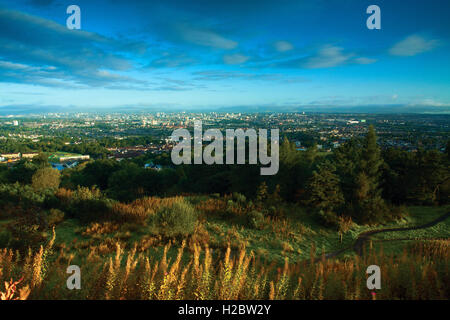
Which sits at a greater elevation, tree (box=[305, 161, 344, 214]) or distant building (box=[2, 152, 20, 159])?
tree (box=[305, 161, 344, 214])

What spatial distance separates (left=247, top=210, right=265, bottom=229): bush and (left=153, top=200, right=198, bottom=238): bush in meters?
2.59

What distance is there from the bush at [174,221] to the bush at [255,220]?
8.51ft

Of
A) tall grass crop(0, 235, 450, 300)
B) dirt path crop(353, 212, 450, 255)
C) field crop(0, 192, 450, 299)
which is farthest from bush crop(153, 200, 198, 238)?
dirt path crop(353, 212, 450, 255)

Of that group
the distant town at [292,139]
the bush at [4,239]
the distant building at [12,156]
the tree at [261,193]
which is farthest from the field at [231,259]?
the distant building at [12,156]

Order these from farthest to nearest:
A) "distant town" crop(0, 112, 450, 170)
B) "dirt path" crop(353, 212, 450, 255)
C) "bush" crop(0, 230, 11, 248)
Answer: "distant town" crop(0, 112, 450, 170), "dirt path" crop(353, 212, 450, 255), "bush" crop(0, 230, 11, 248)

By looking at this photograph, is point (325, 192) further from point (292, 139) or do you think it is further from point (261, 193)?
point (292, 139)

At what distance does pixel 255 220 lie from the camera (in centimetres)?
947

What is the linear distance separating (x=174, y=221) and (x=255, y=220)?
350 cm

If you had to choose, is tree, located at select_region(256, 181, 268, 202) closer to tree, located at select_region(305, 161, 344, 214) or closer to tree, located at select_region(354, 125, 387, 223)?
tree, located at select_region(305, 161, 344, 214)

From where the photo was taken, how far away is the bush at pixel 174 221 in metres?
7.65

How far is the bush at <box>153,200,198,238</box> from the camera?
7.65 metres
